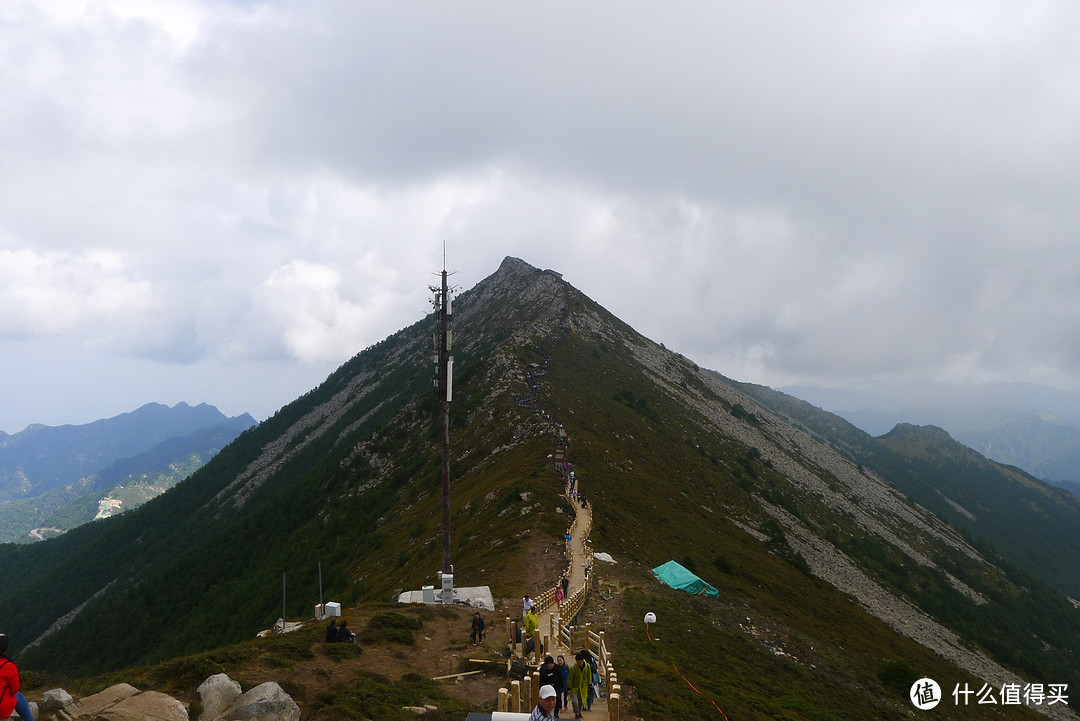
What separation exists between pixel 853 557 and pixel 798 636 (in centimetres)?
5492

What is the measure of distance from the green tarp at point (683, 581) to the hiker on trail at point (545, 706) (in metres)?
31.7

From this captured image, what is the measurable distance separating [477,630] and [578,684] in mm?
10147

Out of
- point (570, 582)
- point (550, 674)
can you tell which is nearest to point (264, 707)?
point (550, 674)

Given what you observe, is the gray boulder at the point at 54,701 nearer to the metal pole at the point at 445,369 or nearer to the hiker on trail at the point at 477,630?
the hiker on trail at the point at 477,630

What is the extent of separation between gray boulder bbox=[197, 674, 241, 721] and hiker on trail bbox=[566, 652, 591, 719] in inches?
362

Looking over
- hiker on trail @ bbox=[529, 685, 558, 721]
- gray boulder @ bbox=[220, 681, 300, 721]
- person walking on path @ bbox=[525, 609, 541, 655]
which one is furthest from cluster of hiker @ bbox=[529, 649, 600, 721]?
gray boulder @ bbox=[220, 681, 300, 721]

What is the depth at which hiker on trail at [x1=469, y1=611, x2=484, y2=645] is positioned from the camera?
23750 millimetres

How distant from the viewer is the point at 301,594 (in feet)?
219

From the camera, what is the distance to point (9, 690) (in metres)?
11.2

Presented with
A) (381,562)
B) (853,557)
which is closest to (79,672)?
(381,562)

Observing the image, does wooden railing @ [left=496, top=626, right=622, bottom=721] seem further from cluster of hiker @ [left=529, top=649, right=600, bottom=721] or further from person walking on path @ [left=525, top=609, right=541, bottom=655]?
person walking on path @ [left=525, top=609, right=541, bottom=655]

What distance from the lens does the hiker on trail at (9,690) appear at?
36.0ft

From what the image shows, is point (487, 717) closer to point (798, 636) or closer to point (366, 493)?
point (798, 636)

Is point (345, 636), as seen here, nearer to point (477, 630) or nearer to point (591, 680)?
point (477, 630)
